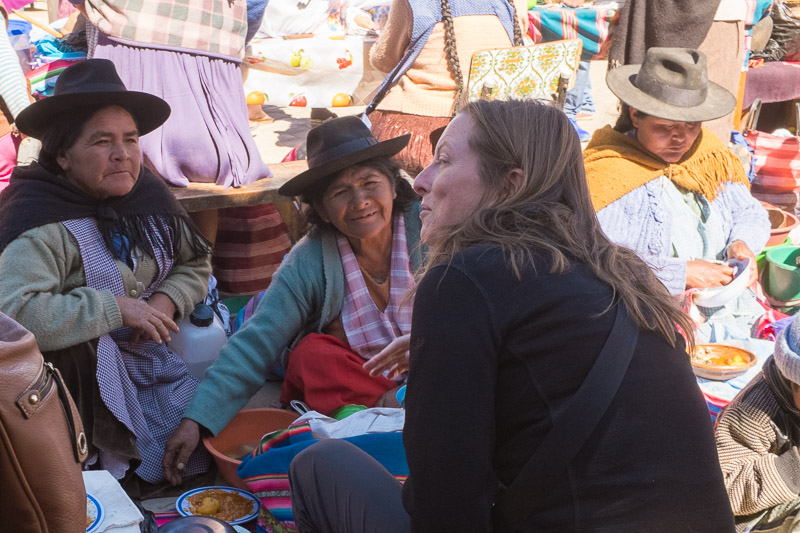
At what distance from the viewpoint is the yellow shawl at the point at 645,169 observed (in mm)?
3797

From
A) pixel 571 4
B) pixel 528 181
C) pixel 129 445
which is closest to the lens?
pixel 528 181

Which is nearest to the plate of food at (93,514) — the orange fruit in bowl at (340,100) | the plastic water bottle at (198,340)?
the plastic water bottle at (198,340)

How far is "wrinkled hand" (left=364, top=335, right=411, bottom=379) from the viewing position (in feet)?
7.59

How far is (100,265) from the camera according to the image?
2.86m

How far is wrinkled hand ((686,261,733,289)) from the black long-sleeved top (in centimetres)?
215

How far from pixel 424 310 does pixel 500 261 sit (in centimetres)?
17

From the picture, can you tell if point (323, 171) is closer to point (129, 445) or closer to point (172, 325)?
point (172, 325)

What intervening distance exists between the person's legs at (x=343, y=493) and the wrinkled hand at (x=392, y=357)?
316mm

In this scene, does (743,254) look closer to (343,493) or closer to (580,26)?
(343,493)

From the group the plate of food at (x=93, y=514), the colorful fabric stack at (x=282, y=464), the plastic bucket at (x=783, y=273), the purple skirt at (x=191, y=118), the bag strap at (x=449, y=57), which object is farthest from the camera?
the bag strap at (x=449, y=57)

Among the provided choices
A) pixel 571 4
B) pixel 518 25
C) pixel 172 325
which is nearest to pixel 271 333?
pixel 172 325

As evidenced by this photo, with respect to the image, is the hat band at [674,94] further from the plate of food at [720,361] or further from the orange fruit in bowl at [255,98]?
the orange fruit in bowl at [255,98]

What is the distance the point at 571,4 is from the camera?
9508mm

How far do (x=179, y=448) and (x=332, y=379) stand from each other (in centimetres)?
58
